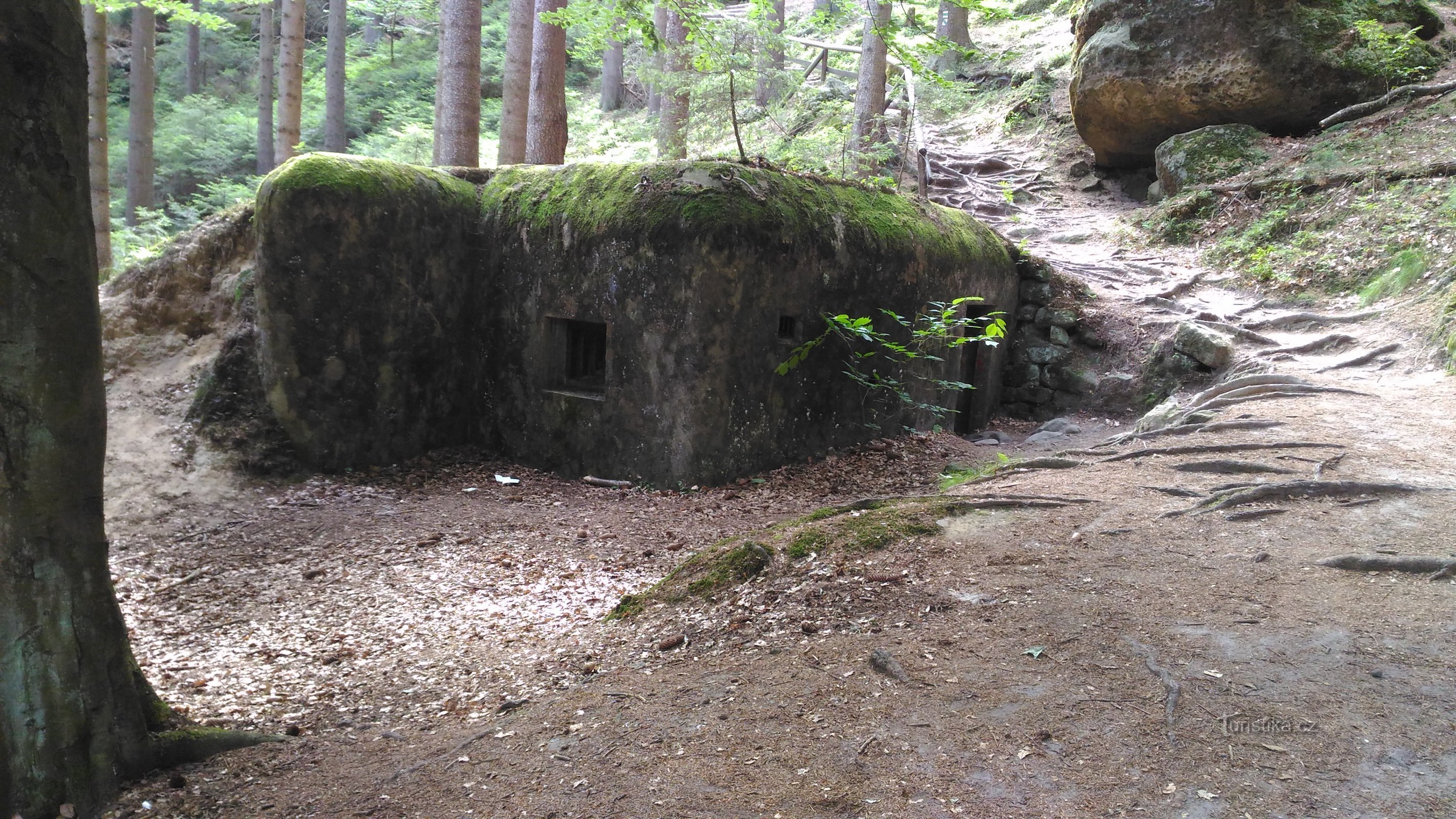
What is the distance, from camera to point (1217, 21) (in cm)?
1250

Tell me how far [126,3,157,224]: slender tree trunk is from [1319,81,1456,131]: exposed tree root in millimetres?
17538

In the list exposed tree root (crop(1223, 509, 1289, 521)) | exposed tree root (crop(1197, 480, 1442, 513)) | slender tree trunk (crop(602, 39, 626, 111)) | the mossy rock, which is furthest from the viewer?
slender tree trunk (crop(602, 39, 626, 111))

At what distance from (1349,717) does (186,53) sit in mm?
28409

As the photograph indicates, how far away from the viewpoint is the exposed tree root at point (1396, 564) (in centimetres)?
352

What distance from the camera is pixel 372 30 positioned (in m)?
25.7

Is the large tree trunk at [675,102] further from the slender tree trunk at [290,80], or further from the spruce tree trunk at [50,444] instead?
the spruce tree trunk at [50,444]

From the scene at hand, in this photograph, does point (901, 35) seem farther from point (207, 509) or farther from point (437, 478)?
point (207, 509)

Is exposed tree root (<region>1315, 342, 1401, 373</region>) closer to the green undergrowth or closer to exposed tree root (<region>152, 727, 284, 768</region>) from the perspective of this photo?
the green undergrowth

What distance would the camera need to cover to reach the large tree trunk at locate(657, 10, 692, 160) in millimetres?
11812

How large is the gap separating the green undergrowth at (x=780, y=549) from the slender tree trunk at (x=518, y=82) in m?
7.36

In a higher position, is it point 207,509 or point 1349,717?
point 1349,717

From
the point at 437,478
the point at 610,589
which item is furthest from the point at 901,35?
the point at 610,589

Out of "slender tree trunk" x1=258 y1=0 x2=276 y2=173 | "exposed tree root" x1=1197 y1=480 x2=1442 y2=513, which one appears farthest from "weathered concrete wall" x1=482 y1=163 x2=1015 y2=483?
"slender tree trunk" x1=258 y1=0 x2=276 y2=173

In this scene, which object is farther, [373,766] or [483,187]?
[483,187]
